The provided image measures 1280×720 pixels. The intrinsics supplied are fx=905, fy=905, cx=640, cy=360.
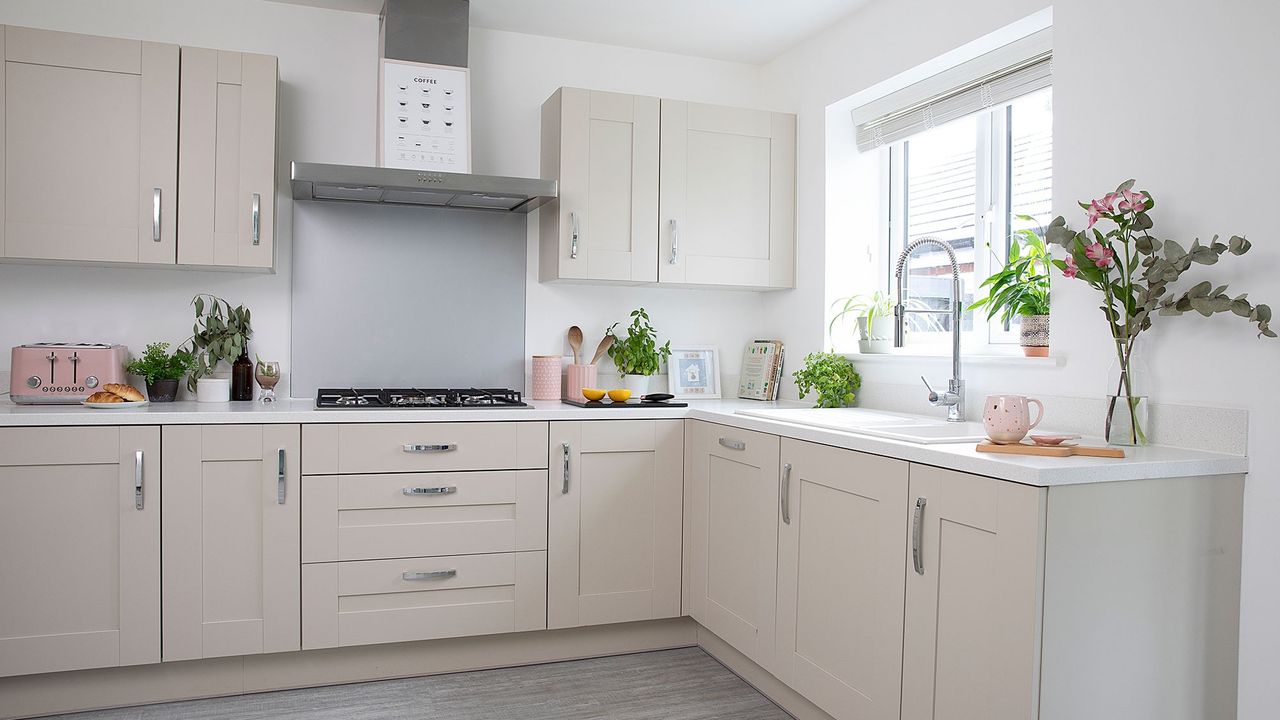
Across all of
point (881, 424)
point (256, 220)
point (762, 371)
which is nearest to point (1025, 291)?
point (881, 424)

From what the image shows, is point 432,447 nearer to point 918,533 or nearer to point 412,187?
point 412,187

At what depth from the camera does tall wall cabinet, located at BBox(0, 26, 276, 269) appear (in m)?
2.81

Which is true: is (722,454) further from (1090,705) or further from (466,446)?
(1090,705)

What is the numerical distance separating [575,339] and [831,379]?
3.43 feet

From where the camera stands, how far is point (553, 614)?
3.11m

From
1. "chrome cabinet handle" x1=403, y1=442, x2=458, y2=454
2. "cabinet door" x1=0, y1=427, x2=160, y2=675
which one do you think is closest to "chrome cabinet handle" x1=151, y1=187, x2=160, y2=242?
"cabinet door" x1=0, y1=427, x2=160, y2=675

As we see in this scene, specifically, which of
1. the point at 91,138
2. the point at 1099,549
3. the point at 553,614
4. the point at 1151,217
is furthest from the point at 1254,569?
the point at 91,138

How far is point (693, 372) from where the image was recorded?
3902 mm

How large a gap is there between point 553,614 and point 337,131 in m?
1.95

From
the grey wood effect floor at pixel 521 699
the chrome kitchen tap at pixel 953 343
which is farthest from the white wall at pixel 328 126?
the chrome kitchen tap at pixel 953 343

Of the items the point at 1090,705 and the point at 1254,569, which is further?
the point at 1254,569

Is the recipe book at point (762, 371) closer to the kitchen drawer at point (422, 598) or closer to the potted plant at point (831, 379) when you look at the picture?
the potted plant at point (831, 379)

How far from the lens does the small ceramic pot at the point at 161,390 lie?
308cm

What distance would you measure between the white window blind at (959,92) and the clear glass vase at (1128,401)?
98 cm
